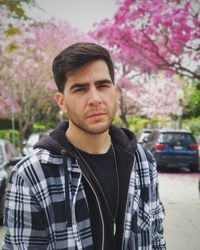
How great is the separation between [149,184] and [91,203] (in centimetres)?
35

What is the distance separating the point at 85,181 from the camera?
1.77 meters

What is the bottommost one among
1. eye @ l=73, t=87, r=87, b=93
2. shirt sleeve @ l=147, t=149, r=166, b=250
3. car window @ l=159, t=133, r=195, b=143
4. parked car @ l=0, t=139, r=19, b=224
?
car window @ l=159, t=133, r=195, b=143

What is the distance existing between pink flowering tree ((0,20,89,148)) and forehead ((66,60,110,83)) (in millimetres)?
19447

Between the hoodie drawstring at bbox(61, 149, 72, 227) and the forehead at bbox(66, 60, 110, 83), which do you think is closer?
the hoodie drawstring at bbox(61, 149, 72, 227)

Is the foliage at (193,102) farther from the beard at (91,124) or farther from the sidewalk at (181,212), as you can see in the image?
the beard at (91,124)

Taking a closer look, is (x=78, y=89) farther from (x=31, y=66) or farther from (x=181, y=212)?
(x=31, y=66)

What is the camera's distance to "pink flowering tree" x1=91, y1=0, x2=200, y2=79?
12.3 m

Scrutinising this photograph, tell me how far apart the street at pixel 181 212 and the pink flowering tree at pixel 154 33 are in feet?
11.8

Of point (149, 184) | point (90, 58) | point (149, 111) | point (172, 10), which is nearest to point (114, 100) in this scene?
point (90, 58)

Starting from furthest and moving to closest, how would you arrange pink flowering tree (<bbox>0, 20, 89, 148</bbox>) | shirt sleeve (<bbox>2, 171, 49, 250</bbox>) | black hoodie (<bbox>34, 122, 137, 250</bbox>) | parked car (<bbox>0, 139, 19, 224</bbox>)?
pink flowering tree (<bbox>0, 20, 89, 148</bbox>), parked car (<bbox>0, 139, 19, 224</bbox>), black hoodie (<bbox>34, 122, 137, 250</bbox>), shirt sleeve (<bbox>2, 171, 49, 250</bbox>)

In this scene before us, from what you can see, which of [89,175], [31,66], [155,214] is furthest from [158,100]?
[89,175]

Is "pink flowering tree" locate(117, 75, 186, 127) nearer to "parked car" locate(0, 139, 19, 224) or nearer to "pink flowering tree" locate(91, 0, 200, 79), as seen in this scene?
"pink flowering tree" locate(91, 0, 200, 79)

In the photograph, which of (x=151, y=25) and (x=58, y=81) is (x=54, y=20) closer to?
(x=151, y=25)

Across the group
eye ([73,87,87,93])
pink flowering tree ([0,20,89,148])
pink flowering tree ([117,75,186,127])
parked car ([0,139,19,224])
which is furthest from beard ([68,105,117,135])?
pink flowering tree ([117,75,186,127])
